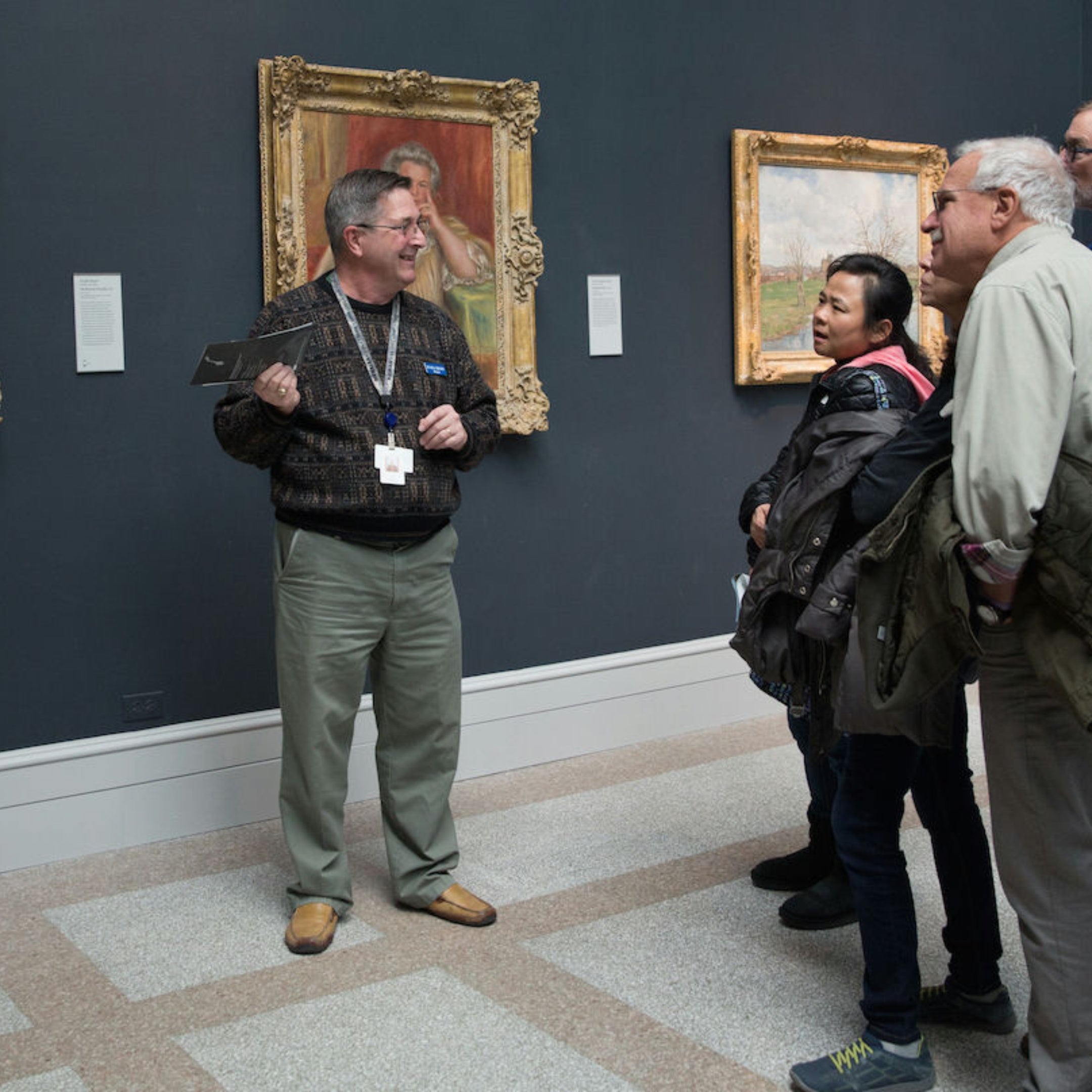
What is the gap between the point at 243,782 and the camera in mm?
4305

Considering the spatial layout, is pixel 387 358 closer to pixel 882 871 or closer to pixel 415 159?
pixel 415 159

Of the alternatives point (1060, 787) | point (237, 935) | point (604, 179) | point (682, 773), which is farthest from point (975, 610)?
A: point (604, 179)

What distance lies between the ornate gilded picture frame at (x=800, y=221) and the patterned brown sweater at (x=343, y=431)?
2208 millimetres

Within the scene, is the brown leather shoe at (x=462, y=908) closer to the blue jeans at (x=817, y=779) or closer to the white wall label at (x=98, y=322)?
the blue jeans at (x=817, y=779)

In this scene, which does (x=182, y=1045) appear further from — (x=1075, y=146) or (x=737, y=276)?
(x=737, y=276)

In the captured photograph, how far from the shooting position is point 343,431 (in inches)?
132

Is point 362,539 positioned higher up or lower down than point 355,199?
lower down

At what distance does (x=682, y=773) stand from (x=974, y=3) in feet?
12.5

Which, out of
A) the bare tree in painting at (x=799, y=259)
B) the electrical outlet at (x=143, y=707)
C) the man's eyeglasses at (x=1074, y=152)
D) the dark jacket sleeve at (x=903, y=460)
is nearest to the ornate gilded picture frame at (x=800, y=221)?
the bare tree in painting at (x=799, y=259)

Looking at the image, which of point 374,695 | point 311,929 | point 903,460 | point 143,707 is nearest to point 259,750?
point 143,707

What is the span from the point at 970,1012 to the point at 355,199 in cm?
236

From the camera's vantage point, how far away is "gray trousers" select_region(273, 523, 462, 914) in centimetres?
340

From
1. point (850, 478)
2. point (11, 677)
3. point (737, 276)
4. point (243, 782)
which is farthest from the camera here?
point (737, 276)

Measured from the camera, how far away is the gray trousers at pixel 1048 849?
224 centimetres
